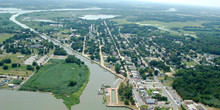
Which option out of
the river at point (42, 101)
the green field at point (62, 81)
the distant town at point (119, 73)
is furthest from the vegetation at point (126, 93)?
the green field at point (62, 81)

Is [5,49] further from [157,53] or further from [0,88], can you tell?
[157,53]

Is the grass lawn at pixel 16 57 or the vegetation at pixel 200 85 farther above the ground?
the grass lawn at pixel 16 57

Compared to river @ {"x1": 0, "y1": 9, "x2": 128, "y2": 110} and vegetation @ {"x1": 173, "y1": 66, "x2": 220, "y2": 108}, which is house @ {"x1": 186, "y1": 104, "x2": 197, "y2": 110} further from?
river @ {"x1": 0, "y1": 9, "x2": 128, "y2": 110}

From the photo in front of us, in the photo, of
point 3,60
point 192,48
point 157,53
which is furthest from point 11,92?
point 192,48

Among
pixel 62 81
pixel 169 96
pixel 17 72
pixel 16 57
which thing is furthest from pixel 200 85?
pixel 16 57

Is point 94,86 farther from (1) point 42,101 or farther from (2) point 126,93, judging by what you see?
(1) point 42,101

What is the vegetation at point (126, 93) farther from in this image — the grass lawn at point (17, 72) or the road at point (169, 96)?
the grass lawn at point (17, 72)
